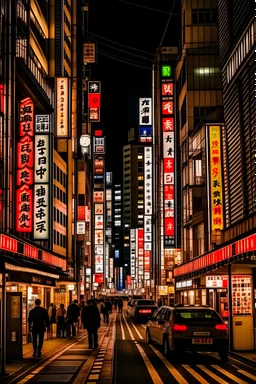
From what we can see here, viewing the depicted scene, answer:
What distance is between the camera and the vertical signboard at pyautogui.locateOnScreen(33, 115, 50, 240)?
34094 millimetres

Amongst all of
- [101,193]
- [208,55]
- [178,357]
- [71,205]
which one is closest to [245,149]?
[178,357]

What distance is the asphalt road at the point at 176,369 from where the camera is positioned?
1593cm

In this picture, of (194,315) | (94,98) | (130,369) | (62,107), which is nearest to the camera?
(130,369)

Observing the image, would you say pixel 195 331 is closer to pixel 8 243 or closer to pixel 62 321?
pixel 8 243

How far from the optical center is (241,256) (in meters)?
20.5

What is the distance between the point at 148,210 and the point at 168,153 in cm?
5598

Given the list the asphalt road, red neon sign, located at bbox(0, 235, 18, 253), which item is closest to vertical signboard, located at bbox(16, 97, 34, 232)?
red neon sign, located at bbox(0, 235, 18, 253)

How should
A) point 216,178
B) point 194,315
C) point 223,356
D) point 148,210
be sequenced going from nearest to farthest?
point 223,356, point 194,315, point 216,178, point 148,210

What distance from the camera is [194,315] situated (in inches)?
826

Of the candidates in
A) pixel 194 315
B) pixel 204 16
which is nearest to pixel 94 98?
pixel 204 16

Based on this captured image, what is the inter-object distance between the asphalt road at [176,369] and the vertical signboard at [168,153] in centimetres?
3858

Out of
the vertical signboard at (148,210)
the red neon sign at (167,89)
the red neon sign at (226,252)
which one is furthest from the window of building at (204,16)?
the vertical signboard at (148,210)

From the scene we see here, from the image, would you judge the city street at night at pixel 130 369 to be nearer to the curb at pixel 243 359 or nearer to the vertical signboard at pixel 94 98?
the curb at pixel 243 359

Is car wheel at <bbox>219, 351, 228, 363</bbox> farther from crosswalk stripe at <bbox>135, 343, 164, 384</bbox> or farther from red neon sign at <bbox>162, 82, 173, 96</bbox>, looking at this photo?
red neon sign at <bbox>162, 82, 173, 96</bbox>
